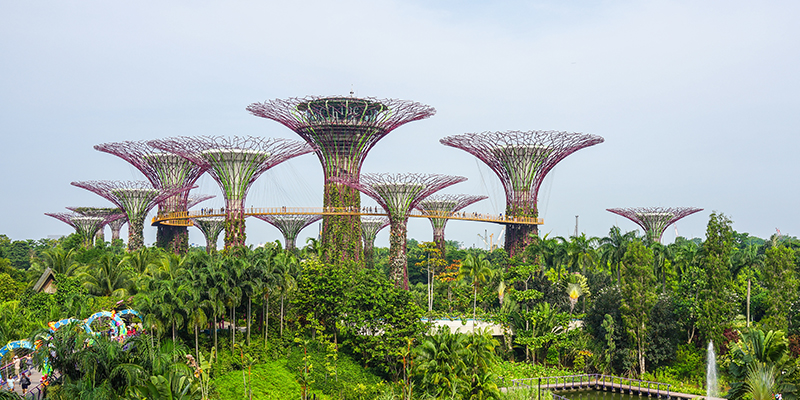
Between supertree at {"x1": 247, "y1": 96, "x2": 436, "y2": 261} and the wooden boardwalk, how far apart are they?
24.3m

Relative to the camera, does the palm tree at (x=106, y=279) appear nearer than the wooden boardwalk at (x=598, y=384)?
No

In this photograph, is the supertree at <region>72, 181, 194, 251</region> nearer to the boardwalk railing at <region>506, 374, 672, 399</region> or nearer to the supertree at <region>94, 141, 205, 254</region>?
the supertree at <region>94, 141, 205, 254</region>

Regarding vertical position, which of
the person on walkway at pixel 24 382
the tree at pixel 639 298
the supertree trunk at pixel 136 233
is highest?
the supertree trunk at pixel 136 233

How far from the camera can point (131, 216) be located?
63219 millimetres

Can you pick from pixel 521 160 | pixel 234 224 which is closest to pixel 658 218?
pixel 521 160

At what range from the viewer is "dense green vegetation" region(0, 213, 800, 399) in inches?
1083

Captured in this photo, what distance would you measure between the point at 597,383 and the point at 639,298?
528 centimetres

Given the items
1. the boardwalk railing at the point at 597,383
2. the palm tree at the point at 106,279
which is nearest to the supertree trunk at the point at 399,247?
the boardwalk railing at the point at 597,383

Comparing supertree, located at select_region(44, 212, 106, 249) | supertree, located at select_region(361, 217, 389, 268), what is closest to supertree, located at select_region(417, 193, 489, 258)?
supertree, located at select_region(361, 217, 389, 268)

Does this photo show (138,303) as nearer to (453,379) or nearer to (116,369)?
(116,369)

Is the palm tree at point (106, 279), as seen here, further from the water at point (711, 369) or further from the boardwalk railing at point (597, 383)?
the water at point (711, 369)

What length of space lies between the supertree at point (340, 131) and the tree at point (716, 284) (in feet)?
84.1

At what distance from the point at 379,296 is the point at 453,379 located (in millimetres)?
9228

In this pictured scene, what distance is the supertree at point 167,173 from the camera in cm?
6312
